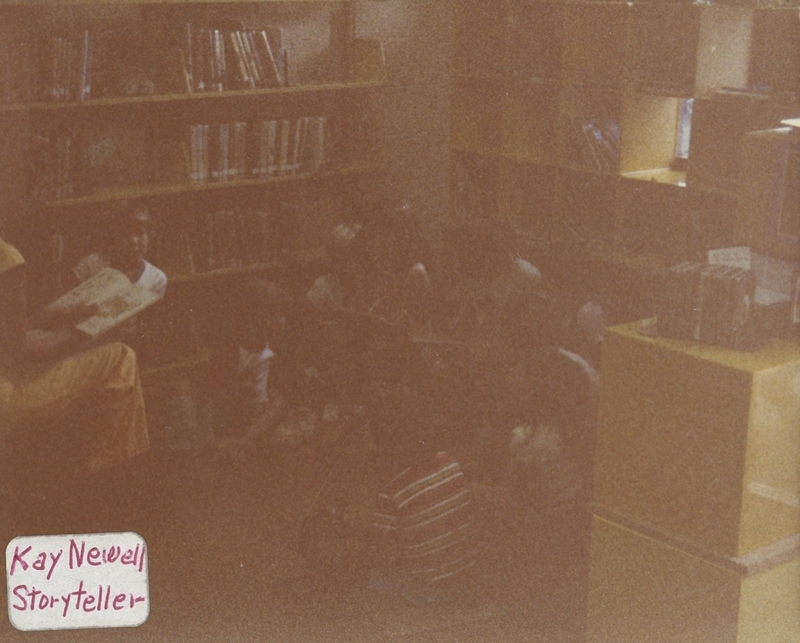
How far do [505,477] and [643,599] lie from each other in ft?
4.51

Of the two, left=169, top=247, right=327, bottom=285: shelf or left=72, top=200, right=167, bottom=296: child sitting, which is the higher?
left=72, top=200, right=167, bottom=296: child sitting

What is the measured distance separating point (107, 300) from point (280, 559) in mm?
1186

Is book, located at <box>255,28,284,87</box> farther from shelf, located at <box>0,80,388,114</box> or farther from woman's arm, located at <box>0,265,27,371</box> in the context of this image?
woman's arm, located at <box>0,265,27,371</box>

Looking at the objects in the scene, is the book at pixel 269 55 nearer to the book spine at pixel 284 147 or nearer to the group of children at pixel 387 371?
the book spine at pixel 284 147

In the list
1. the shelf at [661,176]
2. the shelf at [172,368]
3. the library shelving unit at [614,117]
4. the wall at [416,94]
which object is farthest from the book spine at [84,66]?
the shelf at [661,176]

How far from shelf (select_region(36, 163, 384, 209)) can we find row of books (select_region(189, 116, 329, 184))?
0.03 meters

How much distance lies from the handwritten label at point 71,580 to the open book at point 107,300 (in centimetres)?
130

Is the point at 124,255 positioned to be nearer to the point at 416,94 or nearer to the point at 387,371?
the point at 387,371

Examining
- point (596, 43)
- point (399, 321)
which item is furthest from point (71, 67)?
point (596, 43)

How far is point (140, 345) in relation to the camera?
437 centimetres

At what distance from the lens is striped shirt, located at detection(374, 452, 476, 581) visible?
9.23ft

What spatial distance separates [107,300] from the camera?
373 centimetres

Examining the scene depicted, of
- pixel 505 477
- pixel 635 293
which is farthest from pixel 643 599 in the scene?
pixel 635 293

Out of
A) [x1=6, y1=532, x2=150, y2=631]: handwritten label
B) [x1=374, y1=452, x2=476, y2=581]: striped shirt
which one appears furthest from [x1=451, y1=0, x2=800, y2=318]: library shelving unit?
[x1=6, y1=532, x2=150, y2=631]: handwritten label
